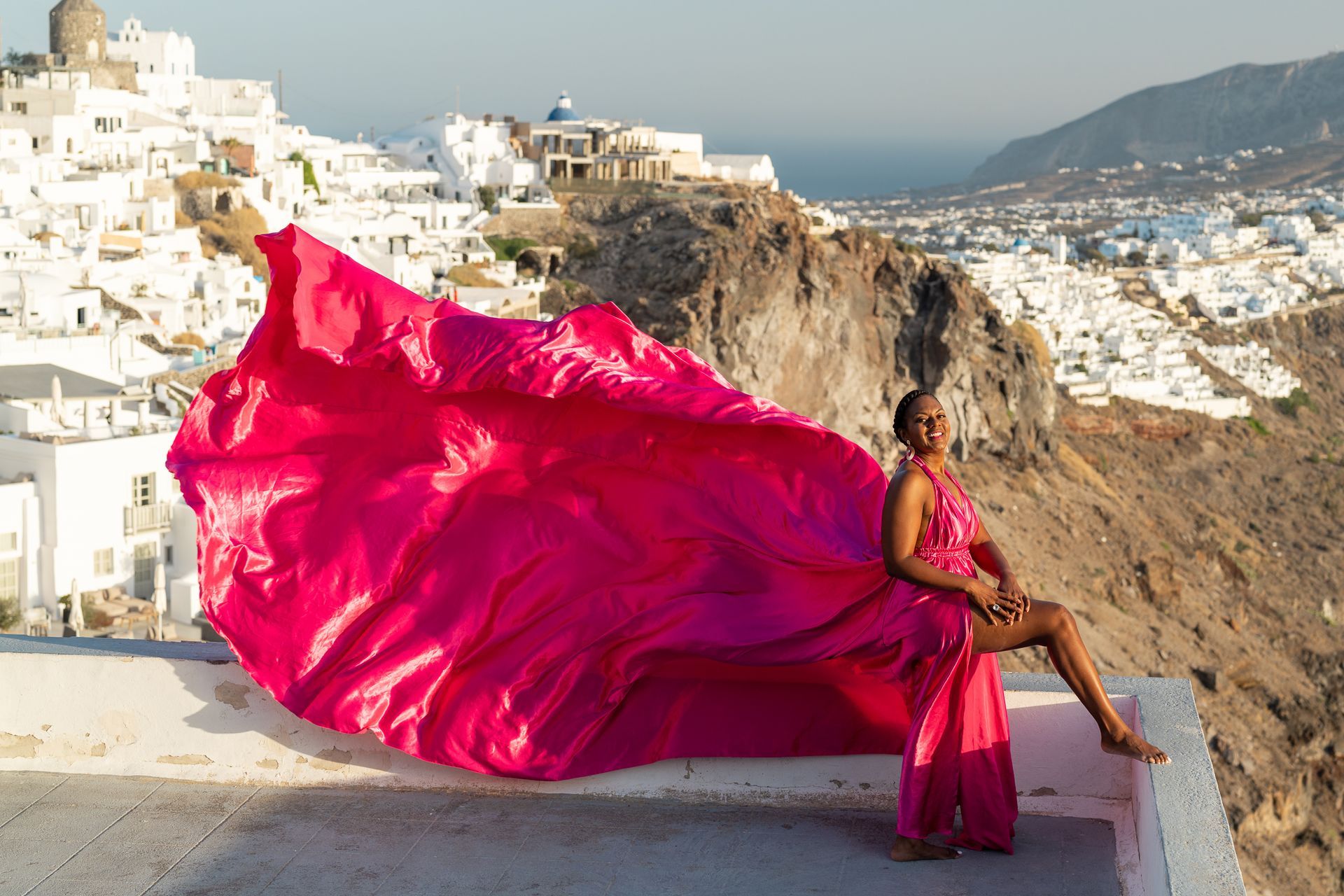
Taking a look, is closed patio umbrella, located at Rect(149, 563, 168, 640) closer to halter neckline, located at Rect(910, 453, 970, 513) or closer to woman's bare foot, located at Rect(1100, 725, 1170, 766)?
halter neckline, located at Rect(910, 453, 970, 513)

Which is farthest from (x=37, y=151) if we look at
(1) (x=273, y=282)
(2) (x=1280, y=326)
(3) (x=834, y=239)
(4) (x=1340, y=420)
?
(2) (x=1280, y=326)

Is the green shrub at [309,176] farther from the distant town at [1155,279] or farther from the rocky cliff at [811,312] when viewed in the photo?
the distant town at [1155,279]

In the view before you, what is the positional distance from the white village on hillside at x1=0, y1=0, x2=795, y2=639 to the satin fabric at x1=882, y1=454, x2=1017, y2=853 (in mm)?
2140

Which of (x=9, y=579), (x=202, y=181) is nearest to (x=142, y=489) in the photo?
(x=9, y=579)

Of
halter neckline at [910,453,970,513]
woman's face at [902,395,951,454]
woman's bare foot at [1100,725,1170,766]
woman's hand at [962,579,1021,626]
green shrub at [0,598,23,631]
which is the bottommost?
green shrub at [0,598,23,631]

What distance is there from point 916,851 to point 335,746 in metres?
1.74

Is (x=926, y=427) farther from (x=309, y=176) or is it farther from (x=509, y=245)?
(x=309, y=176)

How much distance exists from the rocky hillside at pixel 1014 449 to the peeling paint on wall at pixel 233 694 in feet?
83.0

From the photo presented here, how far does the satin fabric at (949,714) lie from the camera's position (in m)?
4.34

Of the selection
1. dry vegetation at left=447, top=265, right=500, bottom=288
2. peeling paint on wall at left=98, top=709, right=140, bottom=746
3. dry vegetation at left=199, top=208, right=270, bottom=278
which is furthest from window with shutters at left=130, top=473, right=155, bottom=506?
dry vegetation at left=447, top=265, right=500, bottom=288

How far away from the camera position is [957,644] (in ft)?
14.2

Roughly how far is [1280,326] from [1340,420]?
455 inches

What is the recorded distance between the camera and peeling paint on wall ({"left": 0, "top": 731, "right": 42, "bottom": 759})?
5070 millimetres

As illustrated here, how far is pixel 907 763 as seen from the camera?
435 centimetres
